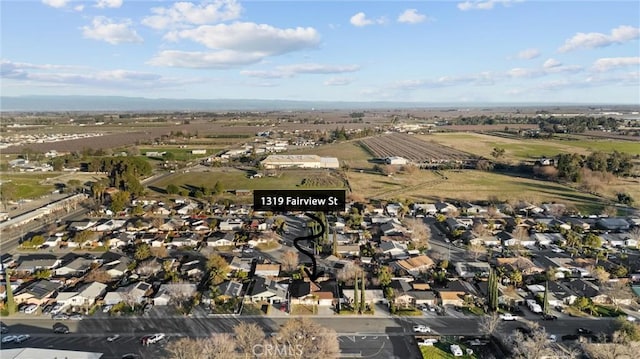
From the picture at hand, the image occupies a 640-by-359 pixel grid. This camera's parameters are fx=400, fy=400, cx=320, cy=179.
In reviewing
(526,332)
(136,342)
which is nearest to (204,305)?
(136,342)

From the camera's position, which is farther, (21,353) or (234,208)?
(234,208)

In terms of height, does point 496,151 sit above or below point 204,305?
above

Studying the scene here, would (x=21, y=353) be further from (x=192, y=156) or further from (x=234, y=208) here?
(x=192, y=156)

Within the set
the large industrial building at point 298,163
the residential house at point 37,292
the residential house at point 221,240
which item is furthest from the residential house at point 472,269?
the large industrial building at point 298,163

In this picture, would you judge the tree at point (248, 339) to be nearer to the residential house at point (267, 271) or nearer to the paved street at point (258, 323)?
the paved street at point (258, 323)

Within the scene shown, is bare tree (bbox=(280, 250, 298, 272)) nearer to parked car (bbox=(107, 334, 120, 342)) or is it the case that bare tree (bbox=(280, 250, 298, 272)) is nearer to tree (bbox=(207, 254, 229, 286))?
tree (bbox=(207, 254, 229, 286))
